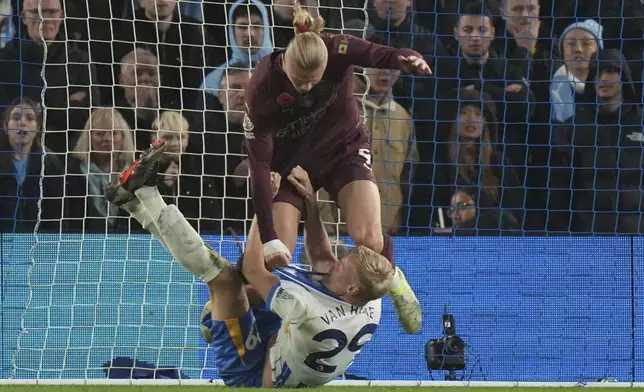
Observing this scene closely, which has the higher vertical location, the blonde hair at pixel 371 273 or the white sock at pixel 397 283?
the blonde hair at pixel 371 273

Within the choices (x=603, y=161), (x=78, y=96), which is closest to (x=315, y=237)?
(x=78, y=96)

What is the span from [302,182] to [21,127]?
8.43 feet

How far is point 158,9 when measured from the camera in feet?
26.9

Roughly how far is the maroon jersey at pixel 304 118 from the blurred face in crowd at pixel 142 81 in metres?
2.10

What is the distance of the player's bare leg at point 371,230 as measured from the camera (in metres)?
6.11

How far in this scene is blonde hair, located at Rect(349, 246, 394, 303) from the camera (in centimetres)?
520

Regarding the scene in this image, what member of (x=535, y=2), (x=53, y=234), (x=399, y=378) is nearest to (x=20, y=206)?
(x=53, y=234)

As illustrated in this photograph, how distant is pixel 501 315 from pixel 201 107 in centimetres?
241

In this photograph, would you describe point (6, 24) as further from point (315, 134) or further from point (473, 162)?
point (473, 162)

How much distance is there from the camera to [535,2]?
858cm

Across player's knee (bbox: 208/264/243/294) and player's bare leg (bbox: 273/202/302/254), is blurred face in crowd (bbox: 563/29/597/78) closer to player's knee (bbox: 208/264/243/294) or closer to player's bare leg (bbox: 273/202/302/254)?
player's bare leg (bbox: 273/202/302/254)

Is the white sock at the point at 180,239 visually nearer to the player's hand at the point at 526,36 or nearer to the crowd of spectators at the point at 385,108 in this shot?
the crowd of spectators at the point at 385,108

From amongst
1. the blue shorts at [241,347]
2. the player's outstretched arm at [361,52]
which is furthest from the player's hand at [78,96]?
the player's outstretched arm at [361,52]

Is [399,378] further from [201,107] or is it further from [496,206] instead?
[201,107]
